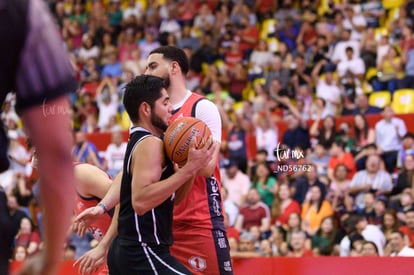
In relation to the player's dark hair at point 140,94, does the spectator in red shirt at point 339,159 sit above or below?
below

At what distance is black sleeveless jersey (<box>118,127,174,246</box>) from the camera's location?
5.33 metres

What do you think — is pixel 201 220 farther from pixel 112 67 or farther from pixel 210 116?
pixel 112 67

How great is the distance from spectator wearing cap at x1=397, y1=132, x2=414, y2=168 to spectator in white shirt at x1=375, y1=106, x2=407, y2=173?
193mm

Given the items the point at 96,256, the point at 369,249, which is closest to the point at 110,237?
the point at 96,256

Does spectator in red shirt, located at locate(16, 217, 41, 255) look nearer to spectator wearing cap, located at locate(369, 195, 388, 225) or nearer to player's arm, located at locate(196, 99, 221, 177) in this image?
spectator wearing cap, located at locate(369, 195, 388, 225)

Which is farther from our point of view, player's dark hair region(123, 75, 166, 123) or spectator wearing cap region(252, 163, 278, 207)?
spectator wearing cap region(252, 163, 278, 207)

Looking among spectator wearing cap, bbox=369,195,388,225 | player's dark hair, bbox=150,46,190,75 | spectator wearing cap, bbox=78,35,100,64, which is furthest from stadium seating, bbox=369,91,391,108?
player's dark hair, bbox=150,46,190,75

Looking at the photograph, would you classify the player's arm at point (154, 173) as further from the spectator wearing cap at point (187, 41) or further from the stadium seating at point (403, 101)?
the spectator wearing cap at point (187, 41)

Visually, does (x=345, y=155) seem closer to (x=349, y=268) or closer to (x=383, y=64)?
(x=383, y=64)

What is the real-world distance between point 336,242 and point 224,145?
445 cm

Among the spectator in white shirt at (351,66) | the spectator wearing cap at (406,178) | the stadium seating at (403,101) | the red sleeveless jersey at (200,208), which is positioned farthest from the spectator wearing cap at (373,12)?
the red sleeveless jersey at (200,208)

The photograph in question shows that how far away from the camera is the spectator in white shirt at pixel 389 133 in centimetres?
1380

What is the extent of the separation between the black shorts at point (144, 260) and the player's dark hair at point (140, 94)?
2.53 feet

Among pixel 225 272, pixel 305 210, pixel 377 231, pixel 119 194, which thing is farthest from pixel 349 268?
pixel 305 210
